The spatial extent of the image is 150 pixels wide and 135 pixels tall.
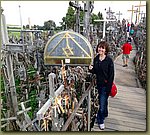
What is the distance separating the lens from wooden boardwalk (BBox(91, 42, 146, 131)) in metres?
1.95

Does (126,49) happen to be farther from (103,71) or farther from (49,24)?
(49,24)

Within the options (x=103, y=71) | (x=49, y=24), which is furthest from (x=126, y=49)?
(x=49, y=24)

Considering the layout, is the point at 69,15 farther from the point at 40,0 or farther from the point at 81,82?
the point at 81,82

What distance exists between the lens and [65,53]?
1.87m

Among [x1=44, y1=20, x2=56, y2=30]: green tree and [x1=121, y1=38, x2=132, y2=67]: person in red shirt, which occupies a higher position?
[x1=44, y1=20, x2=56, y2=30]: green tree

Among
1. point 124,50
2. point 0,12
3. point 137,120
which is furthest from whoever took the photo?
point 124,50

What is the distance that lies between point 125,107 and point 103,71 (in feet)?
1.33

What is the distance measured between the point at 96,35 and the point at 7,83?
85cm

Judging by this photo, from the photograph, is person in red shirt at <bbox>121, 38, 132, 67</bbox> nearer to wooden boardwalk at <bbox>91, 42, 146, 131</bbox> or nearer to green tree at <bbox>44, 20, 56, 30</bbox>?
wooden boardwalk at <bbox>91, 42, 146, 131</bbox>

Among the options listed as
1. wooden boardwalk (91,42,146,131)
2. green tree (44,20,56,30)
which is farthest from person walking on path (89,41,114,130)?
green tree (44,20,56,30)

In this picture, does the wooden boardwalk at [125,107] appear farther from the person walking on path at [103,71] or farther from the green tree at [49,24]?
the green tree at [49,24]

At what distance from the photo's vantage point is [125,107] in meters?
2.10

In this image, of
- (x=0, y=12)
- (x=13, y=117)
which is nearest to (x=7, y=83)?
(x=13, y=117)

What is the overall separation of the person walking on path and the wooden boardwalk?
12 cm
